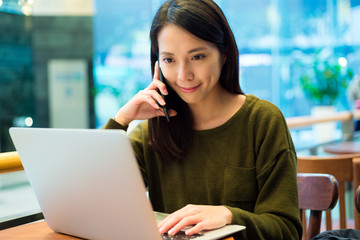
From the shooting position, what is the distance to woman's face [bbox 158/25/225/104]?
4.20 feet

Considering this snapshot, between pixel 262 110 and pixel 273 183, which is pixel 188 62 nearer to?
pixel 262 110

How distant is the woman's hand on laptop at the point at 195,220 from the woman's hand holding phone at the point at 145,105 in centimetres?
47

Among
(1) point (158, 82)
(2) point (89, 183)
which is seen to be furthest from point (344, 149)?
(2) point (89, 183)

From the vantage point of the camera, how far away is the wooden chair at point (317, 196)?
4.89 ft

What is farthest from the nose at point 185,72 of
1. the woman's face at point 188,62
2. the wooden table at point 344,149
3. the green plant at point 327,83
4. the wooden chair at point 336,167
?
the green plant at point 327,83

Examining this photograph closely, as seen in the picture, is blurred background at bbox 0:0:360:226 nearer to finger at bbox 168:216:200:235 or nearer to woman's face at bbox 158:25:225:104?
woman's face at bbox 158:25:225:104

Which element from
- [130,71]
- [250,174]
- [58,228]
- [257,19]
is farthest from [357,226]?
[257,19]

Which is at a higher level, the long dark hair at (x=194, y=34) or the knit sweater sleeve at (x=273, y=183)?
the long dark hair at (x=194, y=34)

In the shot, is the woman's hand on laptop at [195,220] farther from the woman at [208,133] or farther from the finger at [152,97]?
the finger at [152,97]

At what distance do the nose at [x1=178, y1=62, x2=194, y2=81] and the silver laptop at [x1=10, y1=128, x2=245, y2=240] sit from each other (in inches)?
18.6

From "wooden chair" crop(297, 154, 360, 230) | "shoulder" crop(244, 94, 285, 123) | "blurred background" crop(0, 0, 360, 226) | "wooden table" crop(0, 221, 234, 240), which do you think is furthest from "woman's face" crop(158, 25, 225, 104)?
"blurred background" crop(0, 0, 360, 226)

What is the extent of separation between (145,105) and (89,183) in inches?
22.0

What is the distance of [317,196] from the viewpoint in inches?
59.6

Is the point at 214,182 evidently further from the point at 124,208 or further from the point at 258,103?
the point at 124,208
